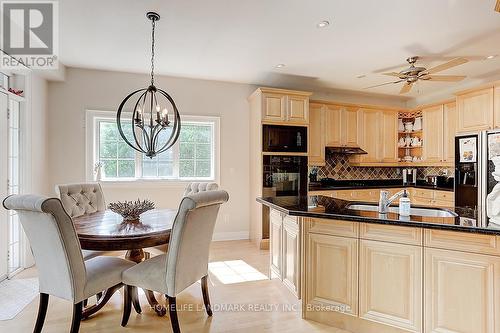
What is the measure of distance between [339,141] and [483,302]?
146 inches

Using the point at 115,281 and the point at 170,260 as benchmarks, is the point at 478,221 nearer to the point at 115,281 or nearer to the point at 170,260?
the point at 170,260

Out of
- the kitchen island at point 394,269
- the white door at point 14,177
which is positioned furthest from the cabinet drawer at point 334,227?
the white door at point 14,177

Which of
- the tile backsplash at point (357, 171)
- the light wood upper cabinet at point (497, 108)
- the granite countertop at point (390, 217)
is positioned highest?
the light wood upper cabinet at point (497, 108)

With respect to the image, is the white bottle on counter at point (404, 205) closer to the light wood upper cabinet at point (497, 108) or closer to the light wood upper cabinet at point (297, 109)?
the light wood upper cabinet at point (297, 109)

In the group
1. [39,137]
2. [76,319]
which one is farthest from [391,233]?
[39,137]

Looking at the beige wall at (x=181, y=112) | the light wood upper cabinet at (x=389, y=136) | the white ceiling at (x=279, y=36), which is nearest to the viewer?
the white ceiling at (x=279, y=36)

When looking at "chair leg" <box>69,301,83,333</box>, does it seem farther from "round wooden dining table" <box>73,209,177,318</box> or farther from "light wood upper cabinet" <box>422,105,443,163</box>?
"light wood upper cabinet" <box>422,105,443,163</box>

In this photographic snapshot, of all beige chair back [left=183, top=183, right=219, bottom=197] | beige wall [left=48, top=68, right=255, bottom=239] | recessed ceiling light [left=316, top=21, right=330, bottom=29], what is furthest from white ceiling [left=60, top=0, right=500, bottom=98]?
beige chair back [left=183, top=183, right=219, bottom=197]

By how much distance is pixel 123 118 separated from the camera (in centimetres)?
437

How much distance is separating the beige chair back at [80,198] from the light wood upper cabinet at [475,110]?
17.1 feet

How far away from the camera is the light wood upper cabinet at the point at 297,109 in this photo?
179 inches

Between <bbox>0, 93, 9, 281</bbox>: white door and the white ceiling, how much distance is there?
1.00 m

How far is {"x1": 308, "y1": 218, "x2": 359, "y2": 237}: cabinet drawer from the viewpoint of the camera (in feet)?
7.02

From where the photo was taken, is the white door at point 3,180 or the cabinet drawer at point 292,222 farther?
the white door at point 3,180
